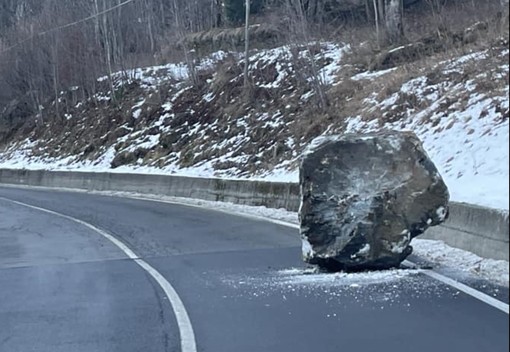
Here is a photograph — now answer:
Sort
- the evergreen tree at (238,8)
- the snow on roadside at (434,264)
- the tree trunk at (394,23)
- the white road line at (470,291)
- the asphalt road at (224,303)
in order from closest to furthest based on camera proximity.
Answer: the asphalt road at (224,303), the white road line at (470,291), the snow on roadside at (434,264), the tree trunk at (394,23), the evergreen tree at (238,8)

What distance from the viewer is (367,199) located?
35.6 ft

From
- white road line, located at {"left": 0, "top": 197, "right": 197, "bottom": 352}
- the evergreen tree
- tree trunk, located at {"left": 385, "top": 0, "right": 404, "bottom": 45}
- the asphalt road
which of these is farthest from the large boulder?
the evergreen tree

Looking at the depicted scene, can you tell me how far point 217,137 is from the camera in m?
35.8

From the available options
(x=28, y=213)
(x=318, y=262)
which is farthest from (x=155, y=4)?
(x=318, y=262)

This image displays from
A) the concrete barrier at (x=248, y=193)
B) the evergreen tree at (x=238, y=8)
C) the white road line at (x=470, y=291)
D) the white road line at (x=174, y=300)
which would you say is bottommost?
the white road line at (x=174, y=300)

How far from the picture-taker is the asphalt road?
8148 millimetres

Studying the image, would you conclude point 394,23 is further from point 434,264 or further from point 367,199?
point 367,199

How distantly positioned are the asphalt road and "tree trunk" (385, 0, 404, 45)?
17875mm

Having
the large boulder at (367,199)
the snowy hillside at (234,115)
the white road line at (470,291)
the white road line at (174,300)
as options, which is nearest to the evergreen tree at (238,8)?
the snowy hillside at (234,115)

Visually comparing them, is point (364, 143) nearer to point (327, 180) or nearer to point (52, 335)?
point (327, 180)

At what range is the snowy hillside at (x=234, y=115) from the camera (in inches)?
1044

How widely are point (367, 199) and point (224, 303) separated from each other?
6.78 feet

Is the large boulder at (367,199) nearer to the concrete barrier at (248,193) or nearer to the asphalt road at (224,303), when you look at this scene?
the asphalt road at (224,303)

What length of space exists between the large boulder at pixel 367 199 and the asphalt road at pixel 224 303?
0.34 metres
